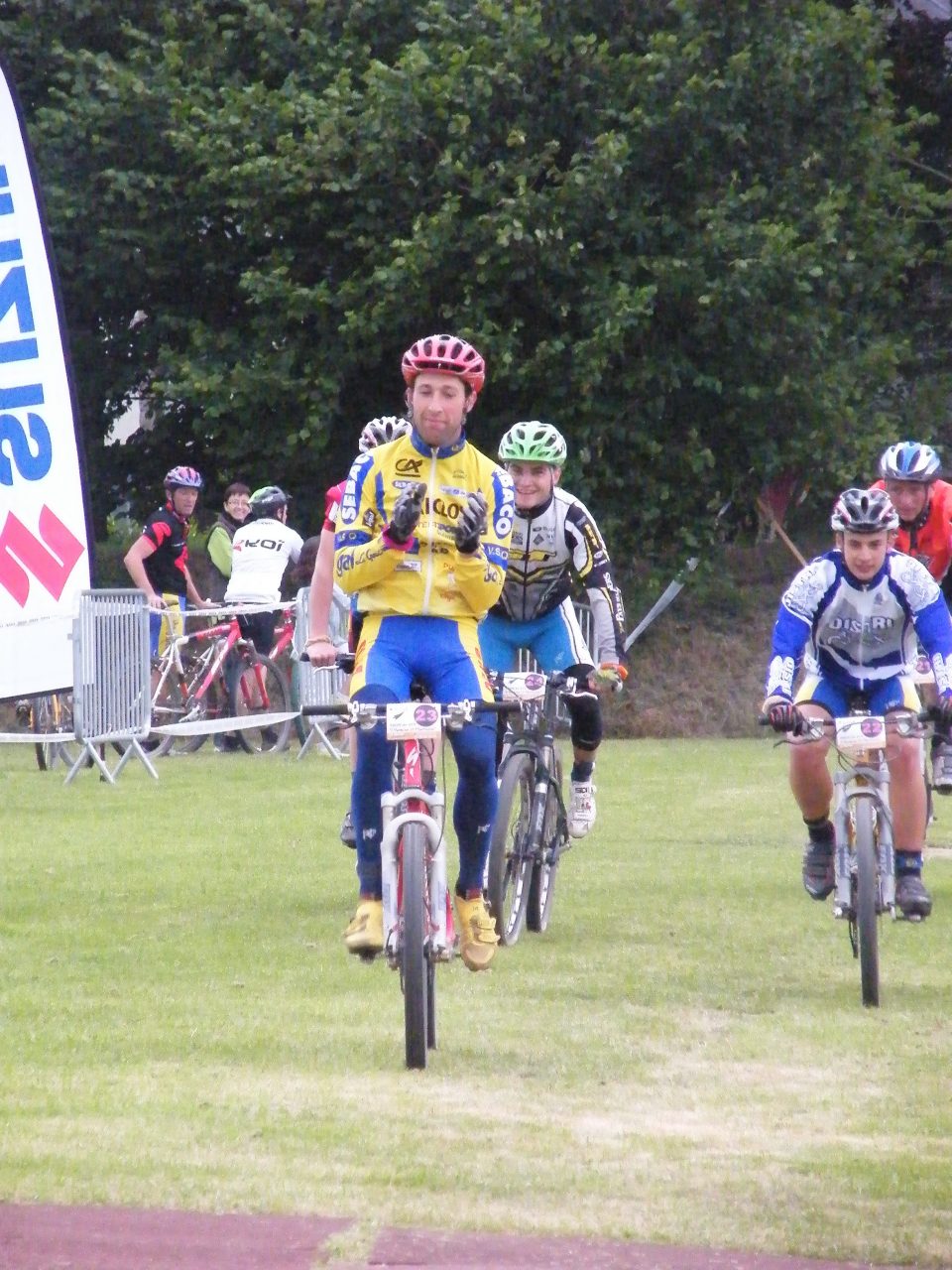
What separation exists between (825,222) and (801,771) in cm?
1630

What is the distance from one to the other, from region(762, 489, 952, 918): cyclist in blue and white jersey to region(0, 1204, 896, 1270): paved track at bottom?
3.96m

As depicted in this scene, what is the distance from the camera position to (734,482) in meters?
26.6

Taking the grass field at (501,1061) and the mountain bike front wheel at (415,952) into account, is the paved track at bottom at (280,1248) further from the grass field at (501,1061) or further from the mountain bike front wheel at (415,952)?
the mountain bike front wheel at (415,952)

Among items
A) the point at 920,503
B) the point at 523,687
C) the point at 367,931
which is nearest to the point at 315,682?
the point at 920,503

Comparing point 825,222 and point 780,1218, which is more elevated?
point 825,222

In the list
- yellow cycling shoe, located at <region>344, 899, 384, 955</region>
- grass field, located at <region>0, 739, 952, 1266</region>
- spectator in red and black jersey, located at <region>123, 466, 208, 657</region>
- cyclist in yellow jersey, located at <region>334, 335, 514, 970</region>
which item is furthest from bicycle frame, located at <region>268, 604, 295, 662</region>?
yellow cycling shoe, located at <region>344, 899, 384, 955</region>

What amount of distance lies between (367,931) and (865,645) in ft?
9.01

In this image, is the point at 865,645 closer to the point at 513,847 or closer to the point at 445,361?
the point at 513,847

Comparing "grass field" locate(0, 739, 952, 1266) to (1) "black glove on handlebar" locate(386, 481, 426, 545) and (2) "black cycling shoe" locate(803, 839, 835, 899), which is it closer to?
(2) "black cycling shoe" locate(803, 839, 835, 899)

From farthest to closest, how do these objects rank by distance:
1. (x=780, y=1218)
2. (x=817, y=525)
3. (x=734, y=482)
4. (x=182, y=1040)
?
1. (x=817, y=525)
2. (x=734, y=482)
3. (x=182, y=1040)
4. (x=780, y=1218)

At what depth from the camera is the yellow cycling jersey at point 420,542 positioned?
24.4 ft

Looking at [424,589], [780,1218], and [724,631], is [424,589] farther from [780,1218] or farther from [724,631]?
[724,631]

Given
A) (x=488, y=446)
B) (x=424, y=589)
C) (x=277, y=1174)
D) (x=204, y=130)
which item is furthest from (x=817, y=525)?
(x=277, y=1174)

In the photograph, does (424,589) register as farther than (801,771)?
No
